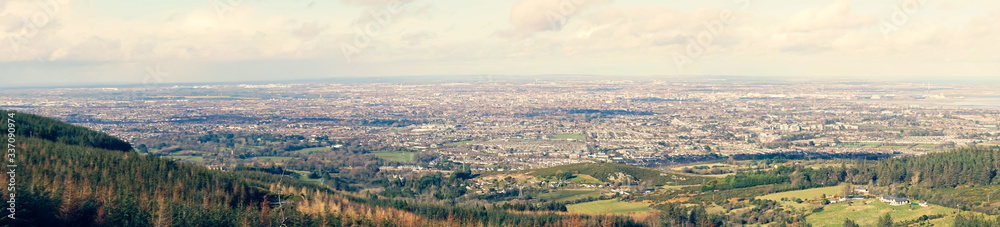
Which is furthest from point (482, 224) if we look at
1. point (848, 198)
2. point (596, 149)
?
point (596, 149)

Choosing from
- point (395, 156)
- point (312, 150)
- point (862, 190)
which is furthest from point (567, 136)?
point (862, 190)

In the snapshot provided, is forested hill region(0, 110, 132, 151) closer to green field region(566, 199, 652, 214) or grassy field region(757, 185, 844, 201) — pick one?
green field region(566, 199, 652, 214)

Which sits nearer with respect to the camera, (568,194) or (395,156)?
(568,194)

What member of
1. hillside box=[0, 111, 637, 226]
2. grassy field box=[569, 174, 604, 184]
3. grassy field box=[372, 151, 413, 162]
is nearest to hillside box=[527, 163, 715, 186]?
grassy field box=[569, 174, 604, 184]

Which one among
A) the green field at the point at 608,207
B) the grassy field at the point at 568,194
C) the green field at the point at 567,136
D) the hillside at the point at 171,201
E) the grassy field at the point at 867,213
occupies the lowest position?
the grassy field at the point at 568,194

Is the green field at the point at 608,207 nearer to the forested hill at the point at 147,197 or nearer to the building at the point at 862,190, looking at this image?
the forested hill at the point at 147,197

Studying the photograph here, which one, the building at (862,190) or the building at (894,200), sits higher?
the building at (894,200)

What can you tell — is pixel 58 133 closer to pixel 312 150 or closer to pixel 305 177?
pixel 305 177

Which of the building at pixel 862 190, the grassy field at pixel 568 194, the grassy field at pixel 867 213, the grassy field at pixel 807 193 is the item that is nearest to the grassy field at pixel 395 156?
the grassy field at pixel 568 194
